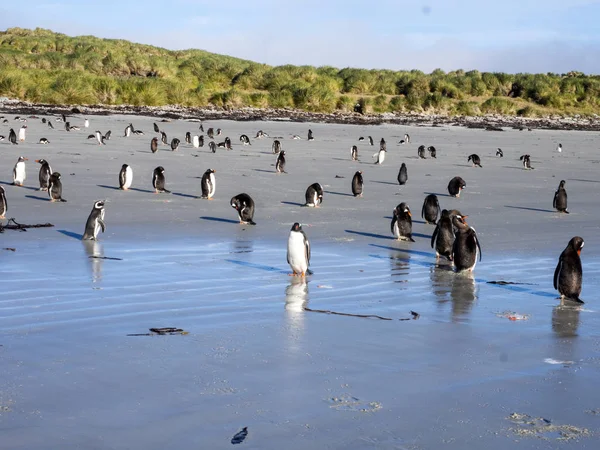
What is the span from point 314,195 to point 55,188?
3.47 metres

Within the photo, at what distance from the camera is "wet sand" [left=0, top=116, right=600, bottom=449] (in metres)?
3.93

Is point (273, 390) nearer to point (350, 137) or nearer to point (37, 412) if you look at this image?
point (37, 412)

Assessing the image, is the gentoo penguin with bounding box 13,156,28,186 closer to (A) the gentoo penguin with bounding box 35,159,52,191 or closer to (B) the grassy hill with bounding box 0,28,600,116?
(A) the gentoo penguin with bounding box 35,159,52,191

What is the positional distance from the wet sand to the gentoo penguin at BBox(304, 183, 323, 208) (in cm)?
20

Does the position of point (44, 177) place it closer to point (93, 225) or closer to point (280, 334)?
point (93, 225)

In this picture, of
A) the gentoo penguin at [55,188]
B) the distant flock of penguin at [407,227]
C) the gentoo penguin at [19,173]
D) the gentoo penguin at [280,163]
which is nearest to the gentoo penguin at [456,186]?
the distant flock of penguin at [407,227]

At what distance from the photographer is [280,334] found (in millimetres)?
5504

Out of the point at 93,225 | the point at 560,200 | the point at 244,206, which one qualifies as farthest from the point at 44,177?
the point at 560,200

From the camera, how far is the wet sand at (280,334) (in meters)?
3.93

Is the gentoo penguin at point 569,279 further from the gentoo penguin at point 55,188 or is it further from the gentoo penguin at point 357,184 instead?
the gentoo penguin at point 55,188

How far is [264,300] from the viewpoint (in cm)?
657

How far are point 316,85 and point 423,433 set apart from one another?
154ft

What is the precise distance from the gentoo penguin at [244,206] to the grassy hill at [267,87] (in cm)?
3025

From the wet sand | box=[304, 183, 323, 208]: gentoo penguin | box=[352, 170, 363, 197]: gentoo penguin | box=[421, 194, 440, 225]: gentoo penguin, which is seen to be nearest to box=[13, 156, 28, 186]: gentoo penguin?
the wet sand
